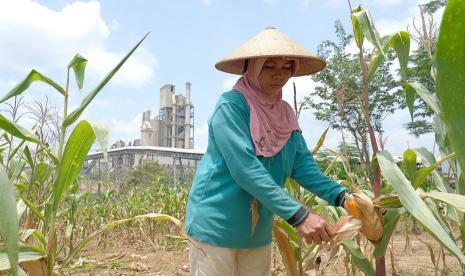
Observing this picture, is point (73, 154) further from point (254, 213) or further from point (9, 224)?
point (254, 213)

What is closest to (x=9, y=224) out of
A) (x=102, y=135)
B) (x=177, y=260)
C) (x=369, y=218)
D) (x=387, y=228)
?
(x=102, y=135)

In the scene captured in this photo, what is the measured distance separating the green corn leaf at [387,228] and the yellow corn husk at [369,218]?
32 mm

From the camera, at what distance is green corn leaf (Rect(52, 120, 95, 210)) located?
0.99 meters

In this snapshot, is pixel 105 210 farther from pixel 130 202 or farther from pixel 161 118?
pixel 161 118

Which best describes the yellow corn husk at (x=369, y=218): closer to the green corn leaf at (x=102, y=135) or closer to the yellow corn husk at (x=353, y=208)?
the yellow corn husk at (x=353, y=208)

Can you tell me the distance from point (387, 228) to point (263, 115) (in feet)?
1.94

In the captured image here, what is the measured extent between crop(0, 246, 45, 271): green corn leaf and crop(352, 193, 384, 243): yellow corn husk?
778 millimetres

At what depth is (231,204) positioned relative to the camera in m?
1.43

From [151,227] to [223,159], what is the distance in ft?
13.7

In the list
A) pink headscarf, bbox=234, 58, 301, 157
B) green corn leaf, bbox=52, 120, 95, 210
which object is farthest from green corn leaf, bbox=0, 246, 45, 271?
pink headscarf, bbox=234, 58, 301, 157

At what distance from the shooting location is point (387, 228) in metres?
1.08

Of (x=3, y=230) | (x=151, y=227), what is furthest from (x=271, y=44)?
(x=151, y=227)

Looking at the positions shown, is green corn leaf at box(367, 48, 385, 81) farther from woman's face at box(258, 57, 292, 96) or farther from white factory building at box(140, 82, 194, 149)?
white factory building at box(140, 82, 194, 149)

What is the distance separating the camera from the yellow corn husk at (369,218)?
988mm
